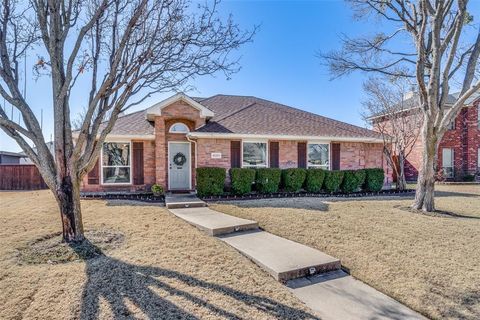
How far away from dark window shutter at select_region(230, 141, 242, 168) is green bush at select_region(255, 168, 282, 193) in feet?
3.93

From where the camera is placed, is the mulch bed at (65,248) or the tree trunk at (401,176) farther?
the tree trunk at (401,176)

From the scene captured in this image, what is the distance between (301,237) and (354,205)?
4.39m

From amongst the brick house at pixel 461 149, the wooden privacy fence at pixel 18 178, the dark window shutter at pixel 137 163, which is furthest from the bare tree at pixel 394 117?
the wooden privacy fence at pixel 18 178

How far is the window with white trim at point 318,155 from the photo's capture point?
556 inches

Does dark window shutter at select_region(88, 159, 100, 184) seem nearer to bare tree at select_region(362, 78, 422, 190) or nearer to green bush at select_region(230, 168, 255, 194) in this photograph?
green bush at select_region(230, 168, 255, 194)

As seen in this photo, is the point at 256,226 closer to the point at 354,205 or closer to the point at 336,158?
the point at 354,205

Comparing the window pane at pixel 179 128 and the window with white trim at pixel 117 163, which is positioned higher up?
the window pane at pixel 179 128

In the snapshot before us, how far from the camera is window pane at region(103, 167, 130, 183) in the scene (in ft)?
42.8

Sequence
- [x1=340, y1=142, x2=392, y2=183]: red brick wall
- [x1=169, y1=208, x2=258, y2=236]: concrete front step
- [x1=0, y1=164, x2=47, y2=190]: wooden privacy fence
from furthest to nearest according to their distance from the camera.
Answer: [x1=0, y1=164, x2=47, y2=190]: wooden privacy fence → [x1=340, y1=142, x2=392, y2=183]: red brick wall → [x1=169, y1=208, x2=258, y2=236]: concrete front step

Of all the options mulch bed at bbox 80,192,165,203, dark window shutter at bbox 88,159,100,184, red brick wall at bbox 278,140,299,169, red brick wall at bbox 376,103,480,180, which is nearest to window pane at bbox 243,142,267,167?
red brick wall at bbox 278,140,299,169

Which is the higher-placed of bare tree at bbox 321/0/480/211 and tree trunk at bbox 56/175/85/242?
bare tree at bbox 321/0/480/211

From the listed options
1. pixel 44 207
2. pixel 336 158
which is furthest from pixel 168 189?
pixel 336 158

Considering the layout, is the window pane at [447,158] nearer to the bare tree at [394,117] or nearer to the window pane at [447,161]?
the window pane at [447,161]

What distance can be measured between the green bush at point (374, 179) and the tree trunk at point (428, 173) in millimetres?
4302
